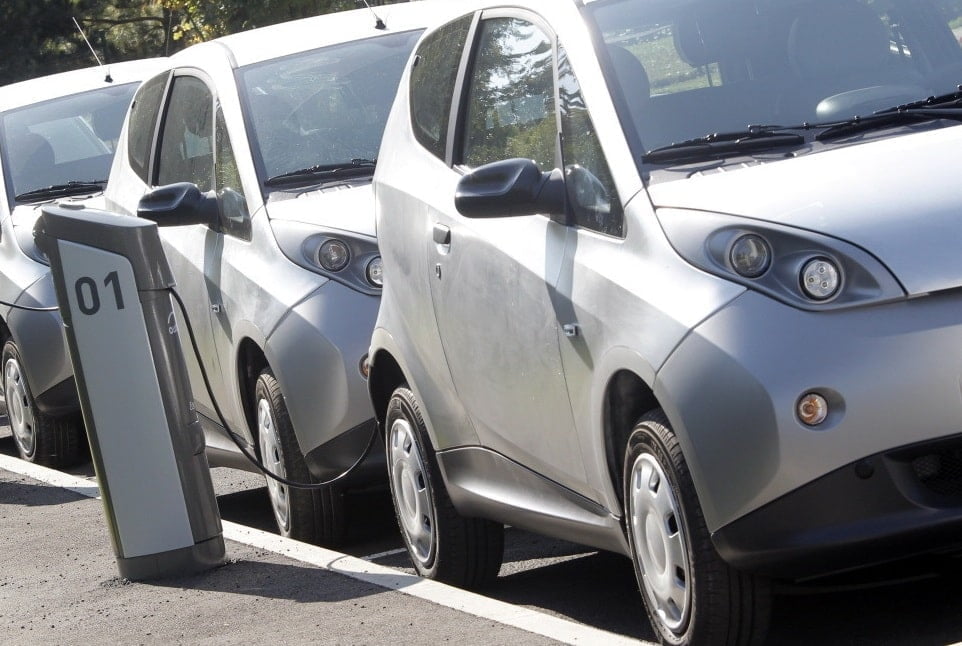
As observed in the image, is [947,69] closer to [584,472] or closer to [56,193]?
[584,472]

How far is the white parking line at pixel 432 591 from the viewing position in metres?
4.96

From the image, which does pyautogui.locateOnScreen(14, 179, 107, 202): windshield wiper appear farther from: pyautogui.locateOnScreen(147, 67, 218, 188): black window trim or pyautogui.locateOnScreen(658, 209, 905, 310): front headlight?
pyautogui.locateOnScreen(658, 209, 905, 310): front headlight

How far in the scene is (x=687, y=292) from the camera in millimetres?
4273

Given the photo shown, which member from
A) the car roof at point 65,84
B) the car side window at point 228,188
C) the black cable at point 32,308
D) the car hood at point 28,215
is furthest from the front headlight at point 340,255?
the car roof at point 65,84

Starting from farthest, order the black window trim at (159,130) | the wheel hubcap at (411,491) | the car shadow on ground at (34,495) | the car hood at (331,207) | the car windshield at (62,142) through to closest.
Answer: the car windshield at (62,142), the black window trim at (159,130), the car shadow on ground at (34,495), the car hood at (331,207), the wheel hubcap at (411,491)

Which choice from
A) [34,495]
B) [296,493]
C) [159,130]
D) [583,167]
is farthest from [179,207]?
[583,167]

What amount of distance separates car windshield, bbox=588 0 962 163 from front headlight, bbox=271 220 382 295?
2.09 metres

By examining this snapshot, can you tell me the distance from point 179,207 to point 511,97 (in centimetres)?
258

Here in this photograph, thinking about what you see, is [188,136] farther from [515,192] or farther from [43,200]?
[515,192]

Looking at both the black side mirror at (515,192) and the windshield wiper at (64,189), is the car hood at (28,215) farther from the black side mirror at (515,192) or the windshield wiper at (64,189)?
the black side mirror at (515,192)

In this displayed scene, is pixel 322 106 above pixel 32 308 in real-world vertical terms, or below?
above

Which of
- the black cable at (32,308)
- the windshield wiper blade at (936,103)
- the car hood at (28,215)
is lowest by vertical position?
the black cable at (32,308)

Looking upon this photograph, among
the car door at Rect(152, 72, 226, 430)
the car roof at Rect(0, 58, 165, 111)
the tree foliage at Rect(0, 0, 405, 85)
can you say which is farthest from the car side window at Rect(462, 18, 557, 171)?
the tree foliage at Rect(0, 0, 405, 85)

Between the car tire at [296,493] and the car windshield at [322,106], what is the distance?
946 mm
